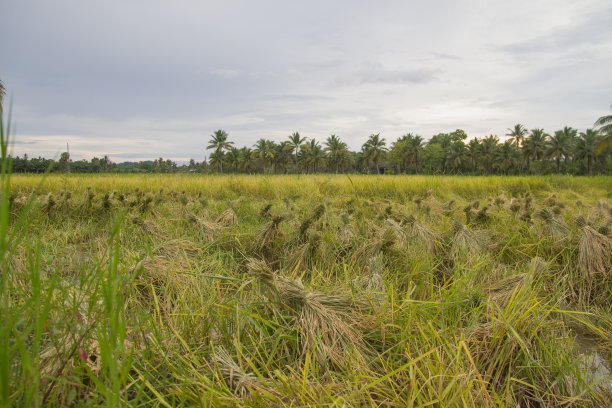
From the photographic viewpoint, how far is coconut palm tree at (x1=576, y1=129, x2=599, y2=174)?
43281 millimetres

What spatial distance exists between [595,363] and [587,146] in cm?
5865

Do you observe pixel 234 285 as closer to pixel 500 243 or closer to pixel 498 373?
pixel 498 373

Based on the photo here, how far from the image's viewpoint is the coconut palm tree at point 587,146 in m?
43.3

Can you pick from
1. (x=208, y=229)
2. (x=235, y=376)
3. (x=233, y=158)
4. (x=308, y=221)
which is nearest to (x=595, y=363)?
(x=235, y=376)

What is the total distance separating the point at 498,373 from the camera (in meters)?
1.09

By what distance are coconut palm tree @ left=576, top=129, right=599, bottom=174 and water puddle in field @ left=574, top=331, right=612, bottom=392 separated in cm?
5681

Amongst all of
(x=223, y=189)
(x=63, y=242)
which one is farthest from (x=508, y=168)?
(x=63, y=242)

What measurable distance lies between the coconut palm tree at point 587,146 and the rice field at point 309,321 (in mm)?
56031

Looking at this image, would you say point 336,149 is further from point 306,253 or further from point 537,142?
point 306,253

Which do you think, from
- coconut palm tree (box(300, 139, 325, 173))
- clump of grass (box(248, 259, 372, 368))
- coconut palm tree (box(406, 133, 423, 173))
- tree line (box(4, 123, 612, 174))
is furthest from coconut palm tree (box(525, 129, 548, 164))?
clump of grass (box(248, 259, 372, 368))

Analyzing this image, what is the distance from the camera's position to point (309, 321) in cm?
117

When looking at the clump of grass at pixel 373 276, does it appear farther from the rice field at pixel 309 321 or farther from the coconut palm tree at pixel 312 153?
the coconut palm tree at pixel 312 153

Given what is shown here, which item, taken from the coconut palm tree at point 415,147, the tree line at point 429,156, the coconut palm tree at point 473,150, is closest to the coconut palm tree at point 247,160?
the tree line at point 429,156

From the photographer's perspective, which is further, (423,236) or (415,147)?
(415,147)
